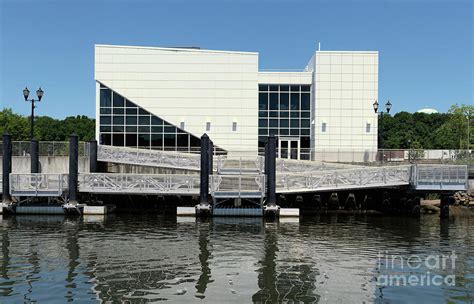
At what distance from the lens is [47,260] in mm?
14312

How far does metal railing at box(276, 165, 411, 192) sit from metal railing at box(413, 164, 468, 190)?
63 centimetres

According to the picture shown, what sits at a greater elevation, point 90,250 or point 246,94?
point 246,94

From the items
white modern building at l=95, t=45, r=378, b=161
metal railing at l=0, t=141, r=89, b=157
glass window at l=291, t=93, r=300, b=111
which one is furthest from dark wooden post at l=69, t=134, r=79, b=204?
glass window at l=291, t=93, r=300, b=111

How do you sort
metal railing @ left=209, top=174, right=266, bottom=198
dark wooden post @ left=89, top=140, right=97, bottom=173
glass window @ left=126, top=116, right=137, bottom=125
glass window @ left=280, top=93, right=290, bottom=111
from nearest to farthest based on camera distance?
metal railing @ left=209, top=174, right=266, bottom=198 → dark wooden post @ left=89, top=140, right=97, bottom=173 → glass window @ left=126, top=116, right=137, bottom=125 → glass window @ left=280, top=93, right=290, bottom=111

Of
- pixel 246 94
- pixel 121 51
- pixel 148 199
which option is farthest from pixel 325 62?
pixel 148 199

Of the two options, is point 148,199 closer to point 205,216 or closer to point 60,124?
point 205,216

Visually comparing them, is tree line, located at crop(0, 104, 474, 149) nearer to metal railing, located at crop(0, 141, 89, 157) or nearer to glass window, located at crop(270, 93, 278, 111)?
glass window, located at crop(270, 93, 278, 111)

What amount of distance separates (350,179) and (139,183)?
11.9 meters

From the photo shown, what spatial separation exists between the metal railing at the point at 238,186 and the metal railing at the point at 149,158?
7.02 meters

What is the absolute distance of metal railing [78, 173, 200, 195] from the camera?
2517cm

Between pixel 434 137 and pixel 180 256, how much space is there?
83625 mm

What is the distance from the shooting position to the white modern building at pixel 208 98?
136 ft

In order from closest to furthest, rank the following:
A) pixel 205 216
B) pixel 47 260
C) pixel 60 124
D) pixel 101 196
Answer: pixel 47 260 < pixel 205 216 < pixel 101 196 < pixel 60 124

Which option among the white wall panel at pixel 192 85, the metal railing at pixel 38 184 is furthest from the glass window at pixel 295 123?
the metal railing at pixel 38 184
